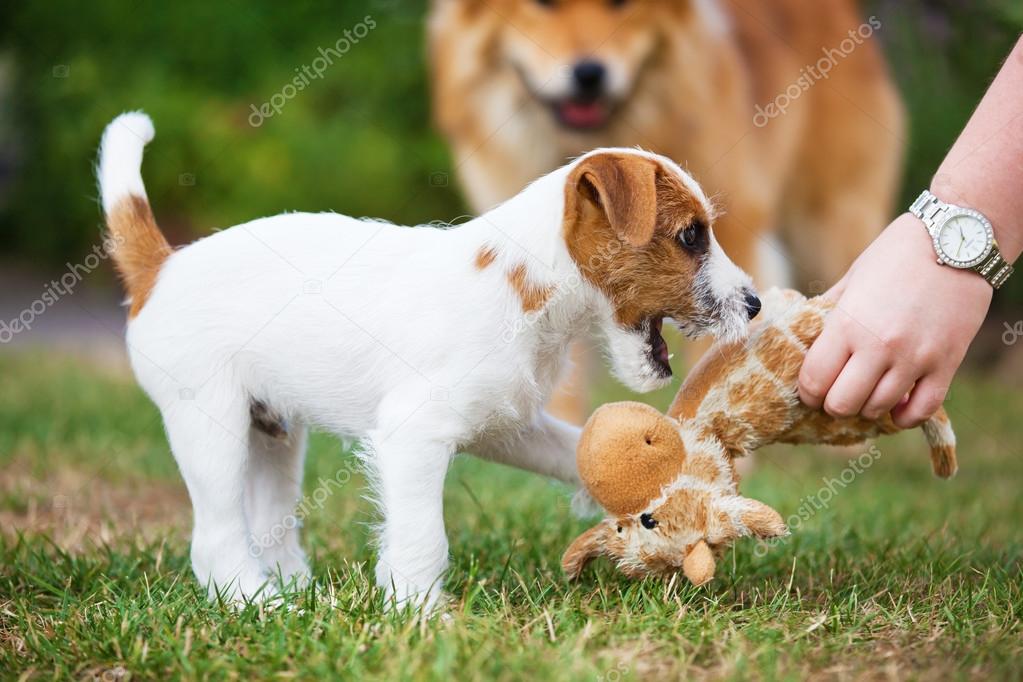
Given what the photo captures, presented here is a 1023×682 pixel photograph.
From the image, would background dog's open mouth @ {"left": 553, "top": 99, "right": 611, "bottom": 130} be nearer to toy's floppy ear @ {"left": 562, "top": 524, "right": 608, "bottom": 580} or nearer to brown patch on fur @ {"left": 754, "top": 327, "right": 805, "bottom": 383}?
brown patch on fur @ {"left": 754, "top": 327, "right": 805, "bottom": 383}

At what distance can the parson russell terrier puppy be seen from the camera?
2.54 m

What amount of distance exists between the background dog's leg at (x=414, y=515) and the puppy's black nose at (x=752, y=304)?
0.77 meters

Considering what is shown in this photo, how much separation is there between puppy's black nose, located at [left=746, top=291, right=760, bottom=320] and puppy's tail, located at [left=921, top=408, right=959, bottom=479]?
0.51 metres

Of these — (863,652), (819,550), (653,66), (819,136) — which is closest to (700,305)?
(863,652)

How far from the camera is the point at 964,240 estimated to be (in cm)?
251

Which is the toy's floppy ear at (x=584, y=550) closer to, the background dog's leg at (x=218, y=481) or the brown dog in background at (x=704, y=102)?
the background dog's leg at (x=218, y=481)

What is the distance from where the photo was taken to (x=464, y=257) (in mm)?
2648

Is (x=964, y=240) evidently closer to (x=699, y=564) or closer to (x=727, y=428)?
(x=727, y=428)

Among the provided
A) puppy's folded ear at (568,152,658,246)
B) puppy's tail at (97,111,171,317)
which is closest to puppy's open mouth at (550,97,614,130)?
puppy's tail at (97,111,171,317)

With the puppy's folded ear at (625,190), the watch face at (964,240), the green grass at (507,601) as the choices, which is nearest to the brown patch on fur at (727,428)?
the green grass at (507,601)

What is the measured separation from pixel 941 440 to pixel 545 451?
973 millimetres

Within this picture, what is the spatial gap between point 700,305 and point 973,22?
10.5 ft

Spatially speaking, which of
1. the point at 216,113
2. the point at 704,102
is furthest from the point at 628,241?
the point at 216,113

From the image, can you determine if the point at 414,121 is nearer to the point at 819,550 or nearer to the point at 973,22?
the point at 973,22
